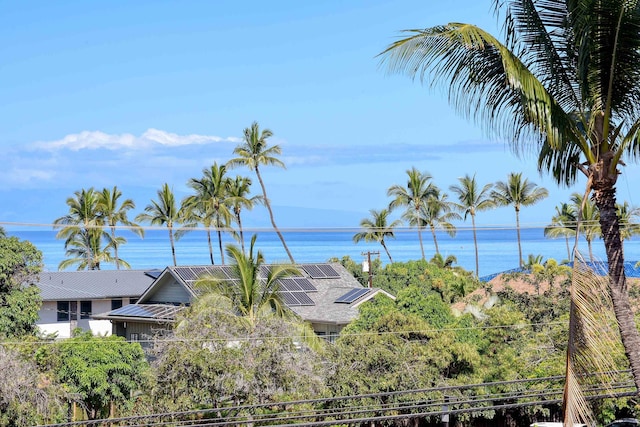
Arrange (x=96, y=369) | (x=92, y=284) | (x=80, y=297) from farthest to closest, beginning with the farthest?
(x=92, y=284) → (x=80, y=297) → (x=96, y=369)

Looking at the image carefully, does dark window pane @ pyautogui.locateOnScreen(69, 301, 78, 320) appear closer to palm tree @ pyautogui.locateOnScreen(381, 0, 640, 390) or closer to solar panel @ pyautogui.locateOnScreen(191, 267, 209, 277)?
solar panel @ pyautogui.locateOnScreen(191, 267, 209, 277)

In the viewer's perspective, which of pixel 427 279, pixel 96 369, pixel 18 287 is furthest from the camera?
pixel 427 279

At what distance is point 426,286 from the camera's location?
37219mm

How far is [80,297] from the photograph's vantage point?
44.2m

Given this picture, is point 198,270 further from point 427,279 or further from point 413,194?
point 413,194

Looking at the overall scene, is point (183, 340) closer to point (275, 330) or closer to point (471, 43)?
point (275, 330)

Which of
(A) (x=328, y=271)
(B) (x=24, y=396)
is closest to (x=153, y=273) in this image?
(A) (x=328, y=271)

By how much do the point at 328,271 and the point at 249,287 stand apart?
522 inches

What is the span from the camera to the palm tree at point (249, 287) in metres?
25.6

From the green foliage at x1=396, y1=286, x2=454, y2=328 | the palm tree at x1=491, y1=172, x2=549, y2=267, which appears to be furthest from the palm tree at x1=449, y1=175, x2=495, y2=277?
the green foliage at x1=396, y1=286, x2=454, y2=328

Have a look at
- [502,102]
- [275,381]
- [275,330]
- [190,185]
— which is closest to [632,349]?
[502,102]

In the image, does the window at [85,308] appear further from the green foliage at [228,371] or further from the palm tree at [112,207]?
the green foliage at [228,371]

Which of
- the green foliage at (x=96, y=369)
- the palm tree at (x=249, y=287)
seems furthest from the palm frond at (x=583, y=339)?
the green foliage at (x=96, y=369)

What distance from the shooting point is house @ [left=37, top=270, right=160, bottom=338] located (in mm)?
Answer: 44188
